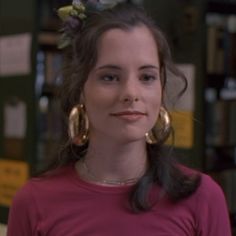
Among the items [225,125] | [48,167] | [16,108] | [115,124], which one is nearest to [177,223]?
[115,124]

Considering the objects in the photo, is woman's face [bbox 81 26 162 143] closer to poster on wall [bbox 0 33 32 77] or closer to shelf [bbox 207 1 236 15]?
shelf [bbox 207 1 236 15]

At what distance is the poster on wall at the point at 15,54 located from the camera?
3.35 meters

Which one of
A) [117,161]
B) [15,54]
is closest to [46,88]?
[15,54]

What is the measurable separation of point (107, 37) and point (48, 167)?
375mm

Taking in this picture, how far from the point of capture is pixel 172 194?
131 centimetres

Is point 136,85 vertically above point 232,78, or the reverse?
point 136,85

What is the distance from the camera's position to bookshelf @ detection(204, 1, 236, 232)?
3.18 m

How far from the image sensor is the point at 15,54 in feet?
11.2

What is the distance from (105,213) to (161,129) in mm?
254

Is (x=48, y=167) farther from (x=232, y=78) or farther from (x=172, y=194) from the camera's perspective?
(x=232, y=78)

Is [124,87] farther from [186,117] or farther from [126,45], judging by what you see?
[186,117]

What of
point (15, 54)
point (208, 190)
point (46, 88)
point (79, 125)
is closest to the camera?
point (208, 190)

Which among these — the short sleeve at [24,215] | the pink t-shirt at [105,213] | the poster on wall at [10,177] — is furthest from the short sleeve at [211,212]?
the poster on wall at [10,177]

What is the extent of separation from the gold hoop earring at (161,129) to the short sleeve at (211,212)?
0.50 feet
